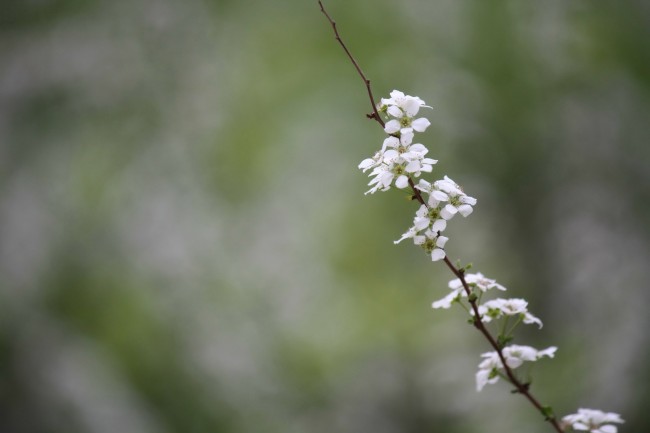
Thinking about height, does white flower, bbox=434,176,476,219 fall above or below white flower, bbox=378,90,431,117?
below

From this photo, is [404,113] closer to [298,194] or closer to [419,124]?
[419,124]

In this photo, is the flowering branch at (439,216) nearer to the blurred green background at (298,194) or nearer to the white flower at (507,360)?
the white flower at (507,360)

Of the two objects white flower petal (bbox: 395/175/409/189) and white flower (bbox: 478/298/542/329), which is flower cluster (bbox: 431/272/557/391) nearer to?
white flower (bbox: 478/298/542/329)

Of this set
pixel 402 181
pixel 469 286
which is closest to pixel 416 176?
pixel 402 181

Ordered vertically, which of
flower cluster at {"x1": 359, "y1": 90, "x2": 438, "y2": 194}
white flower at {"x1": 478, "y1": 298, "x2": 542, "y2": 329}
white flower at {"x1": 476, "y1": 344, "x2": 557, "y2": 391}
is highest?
flower cluster at {"x1": 359, "y1": 90, "x2": 438, "y2": 194}

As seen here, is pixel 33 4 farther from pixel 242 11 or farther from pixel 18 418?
pixel 18 418

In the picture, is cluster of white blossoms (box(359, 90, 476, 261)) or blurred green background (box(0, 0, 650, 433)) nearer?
cluster of white blossoms (box(359, 90, 476, 261))

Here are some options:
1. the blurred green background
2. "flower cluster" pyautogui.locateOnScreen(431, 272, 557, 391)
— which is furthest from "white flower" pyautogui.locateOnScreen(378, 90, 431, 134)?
the blurred green background
